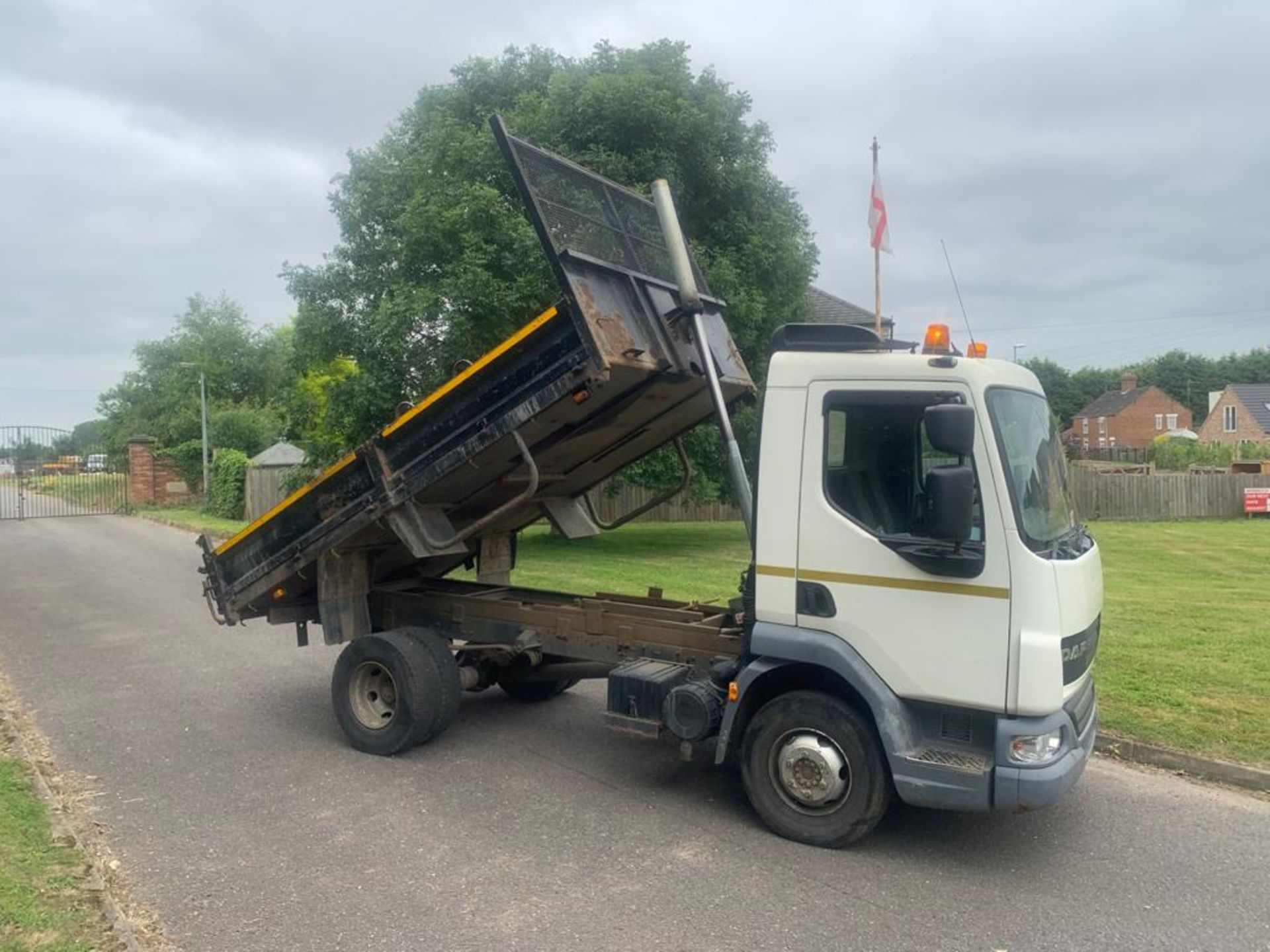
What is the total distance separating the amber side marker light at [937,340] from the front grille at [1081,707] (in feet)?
5.59

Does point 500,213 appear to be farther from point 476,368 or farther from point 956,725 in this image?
point 956,725

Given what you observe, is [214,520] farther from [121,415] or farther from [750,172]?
[121,415]

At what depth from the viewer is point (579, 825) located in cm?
496

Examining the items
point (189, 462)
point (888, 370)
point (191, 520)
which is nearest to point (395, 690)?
point (888, 370)

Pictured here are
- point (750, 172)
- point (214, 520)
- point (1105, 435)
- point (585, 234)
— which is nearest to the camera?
point (585, 234)

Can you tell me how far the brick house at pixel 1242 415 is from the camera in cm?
5838

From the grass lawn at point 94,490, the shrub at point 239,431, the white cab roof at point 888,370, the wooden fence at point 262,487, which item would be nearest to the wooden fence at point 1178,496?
the wooden fence at point 262,487

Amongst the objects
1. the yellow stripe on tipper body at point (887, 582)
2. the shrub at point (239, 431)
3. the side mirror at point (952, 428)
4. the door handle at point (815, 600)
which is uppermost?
the shrub at point (239, 431)

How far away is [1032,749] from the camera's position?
414cm

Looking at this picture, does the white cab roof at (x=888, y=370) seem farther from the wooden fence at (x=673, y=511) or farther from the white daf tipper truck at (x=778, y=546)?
the wooden fence at (x=673, y=511)

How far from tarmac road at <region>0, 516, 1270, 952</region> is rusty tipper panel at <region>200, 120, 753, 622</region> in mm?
1295

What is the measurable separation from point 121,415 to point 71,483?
21.6m

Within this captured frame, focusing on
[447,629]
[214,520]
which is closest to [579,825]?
[447,629]

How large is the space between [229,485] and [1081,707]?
2786cm
